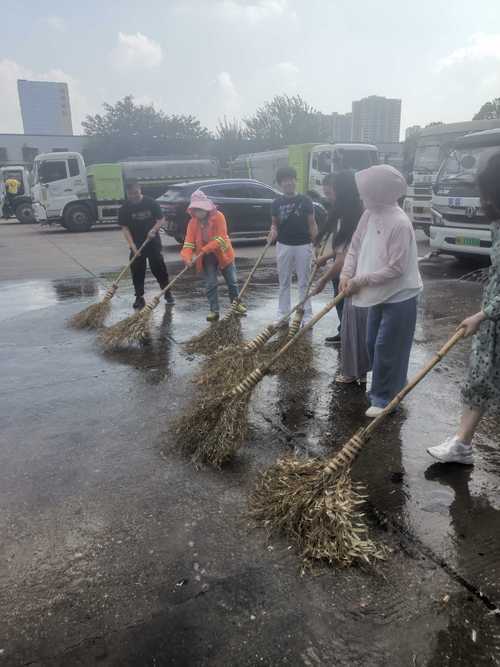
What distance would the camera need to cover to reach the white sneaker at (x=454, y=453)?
3047mm

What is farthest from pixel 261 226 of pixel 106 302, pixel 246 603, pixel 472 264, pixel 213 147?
pixel 213 147

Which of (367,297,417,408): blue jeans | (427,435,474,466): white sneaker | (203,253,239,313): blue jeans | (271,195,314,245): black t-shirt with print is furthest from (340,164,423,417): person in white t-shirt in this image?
(203,253,239,313): blue jeans

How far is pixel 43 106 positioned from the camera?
8088cm

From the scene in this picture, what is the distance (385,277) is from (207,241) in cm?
319

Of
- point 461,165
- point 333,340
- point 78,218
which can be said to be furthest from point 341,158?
point 333,340

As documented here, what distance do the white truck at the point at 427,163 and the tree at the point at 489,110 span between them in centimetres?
2842

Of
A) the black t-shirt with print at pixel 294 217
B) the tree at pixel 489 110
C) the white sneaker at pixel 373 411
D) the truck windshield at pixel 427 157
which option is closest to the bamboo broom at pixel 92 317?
the black t-shirt with print at pixel 294 217

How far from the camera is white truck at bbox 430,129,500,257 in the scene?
8.67 meters

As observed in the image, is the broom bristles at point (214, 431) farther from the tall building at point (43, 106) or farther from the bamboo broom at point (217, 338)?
the tall building at point (43, 106)

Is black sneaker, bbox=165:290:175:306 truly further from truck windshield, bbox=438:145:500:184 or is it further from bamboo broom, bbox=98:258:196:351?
truck windshield, bbox=438:145:500:184

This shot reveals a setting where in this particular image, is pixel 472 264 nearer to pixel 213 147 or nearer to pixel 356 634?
pixel 356 634

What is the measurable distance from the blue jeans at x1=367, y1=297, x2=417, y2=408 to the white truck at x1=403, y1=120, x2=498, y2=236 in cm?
950

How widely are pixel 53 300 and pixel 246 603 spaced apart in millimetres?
6719

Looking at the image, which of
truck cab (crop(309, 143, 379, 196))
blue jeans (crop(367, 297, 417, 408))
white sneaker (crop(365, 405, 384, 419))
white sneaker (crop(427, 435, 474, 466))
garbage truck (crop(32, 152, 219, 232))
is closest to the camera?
white sneaker (crop(427, 435, 474, 466))
